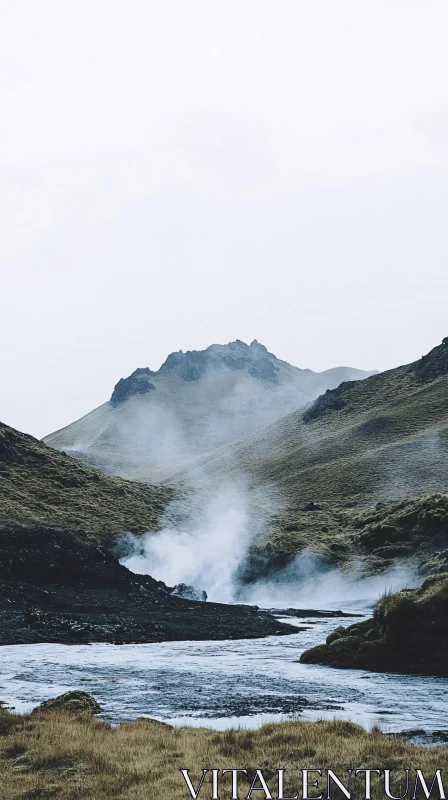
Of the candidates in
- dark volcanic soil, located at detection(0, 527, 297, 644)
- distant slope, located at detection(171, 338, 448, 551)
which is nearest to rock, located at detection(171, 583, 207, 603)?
dark volcanic soil, located at detection(0, 527, 297, 644)

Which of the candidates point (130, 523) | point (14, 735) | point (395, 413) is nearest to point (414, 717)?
point (14, 735)

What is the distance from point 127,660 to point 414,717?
60.9ft

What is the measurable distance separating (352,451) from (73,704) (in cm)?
12370

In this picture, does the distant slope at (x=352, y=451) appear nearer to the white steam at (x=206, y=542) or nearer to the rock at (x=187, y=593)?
the white steam at (x=206, y=542)

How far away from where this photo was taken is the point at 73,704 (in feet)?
69.6

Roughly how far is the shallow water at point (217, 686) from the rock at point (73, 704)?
596mm

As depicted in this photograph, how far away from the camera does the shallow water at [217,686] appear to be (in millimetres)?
21906

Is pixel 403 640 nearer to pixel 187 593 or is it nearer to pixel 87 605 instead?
pixel 87 605

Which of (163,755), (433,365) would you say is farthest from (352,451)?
(163,755)

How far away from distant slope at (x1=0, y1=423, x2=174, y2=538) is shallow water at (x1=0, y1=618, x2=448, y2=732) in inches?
1939

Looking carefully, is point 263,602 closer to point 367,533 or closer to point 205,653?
point 367,533

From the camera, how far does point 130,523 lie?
10688 cm

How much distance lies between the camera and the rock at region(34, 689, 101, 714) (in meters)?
20.9

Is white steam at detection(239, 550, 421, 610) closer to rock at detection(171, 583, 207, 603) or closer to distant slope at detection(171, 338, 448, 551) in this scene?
distant slope at detection(171, 338, 448, 551)
